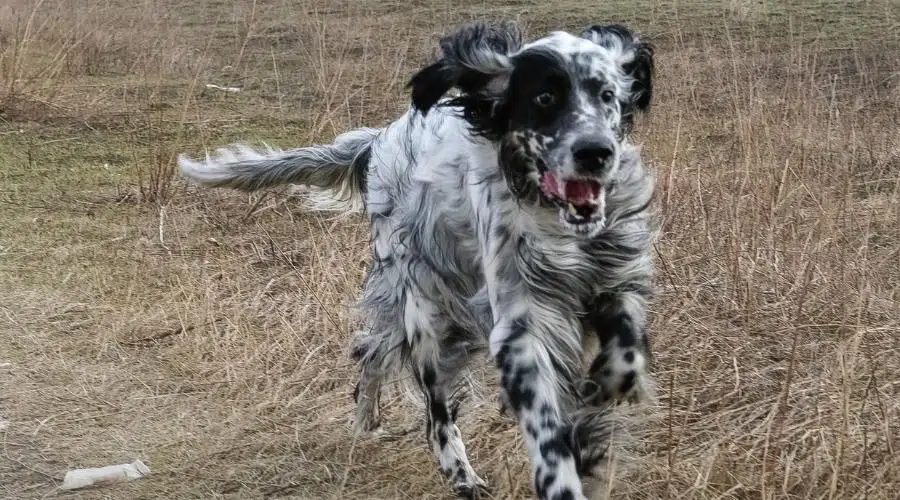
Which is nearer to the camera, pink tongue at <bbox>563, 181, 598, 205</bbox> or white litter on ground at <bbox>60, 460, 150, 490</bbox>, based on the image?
pink tongue at <bbox>563, 181, 598, 205</bbox>

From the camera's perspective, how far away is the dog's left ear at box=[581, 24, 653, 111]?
3154 millimetres

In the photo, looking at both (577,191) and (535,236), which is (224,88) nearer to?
(535,236)

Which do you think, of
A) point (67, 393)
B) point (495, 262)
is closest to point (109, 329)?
point (67, 393)

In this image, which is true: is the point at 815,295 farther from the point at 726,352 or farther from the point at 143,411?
the point at 143,411

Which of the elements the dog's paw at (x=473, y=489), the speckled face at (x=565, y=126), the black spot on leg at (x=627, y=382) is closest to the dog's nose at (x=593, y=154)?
the speckled face at (x=565, y=126)

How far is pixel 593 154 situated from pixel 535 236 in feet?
0.94

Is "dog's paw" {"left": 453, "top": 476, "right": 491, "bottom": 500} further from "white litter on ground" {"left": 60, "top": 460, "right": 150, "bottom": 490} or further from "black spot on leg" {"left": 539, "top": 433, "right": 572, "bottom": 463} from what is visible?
"white litter on ground" {"left": 60, "top": 460, "right": 150, "bottom": 490}

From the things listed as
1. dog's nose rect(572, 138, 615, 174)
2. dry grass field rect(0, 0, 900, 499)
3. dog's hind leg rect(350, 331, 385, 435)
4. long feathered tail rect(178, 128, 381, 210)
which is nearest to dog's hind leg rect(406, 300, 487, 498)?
dry grass field rect(0, 0, 900, 499)

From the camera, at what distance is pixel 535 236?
112 inches

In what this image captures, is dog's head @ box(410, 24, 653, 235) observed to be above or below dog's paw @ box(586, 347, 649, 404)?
above

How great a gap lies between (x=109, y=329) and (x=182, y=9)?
320 inches

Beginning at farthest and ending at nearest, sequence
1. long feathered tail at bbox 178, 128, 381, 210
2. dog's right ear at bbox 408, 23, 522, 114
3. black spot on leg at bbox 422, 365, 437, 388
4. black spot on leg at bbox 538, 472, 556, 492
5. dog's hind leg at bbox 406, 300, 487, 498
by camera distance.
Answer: long feathered tail at bbox 178, 128, 381, 210
black spot on leg at bbox 422, 365, 437, 388
dog's hind leg at bbox 406, 300, 487, 498
dog's right ear at bbox 408, 23, 522, 114
black spot on leg at bbox 538, 472, 556, 492

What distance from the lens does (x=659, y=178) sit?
4.79m

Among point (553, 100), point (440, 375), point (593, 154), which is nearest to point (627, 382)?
point (593, 154)
